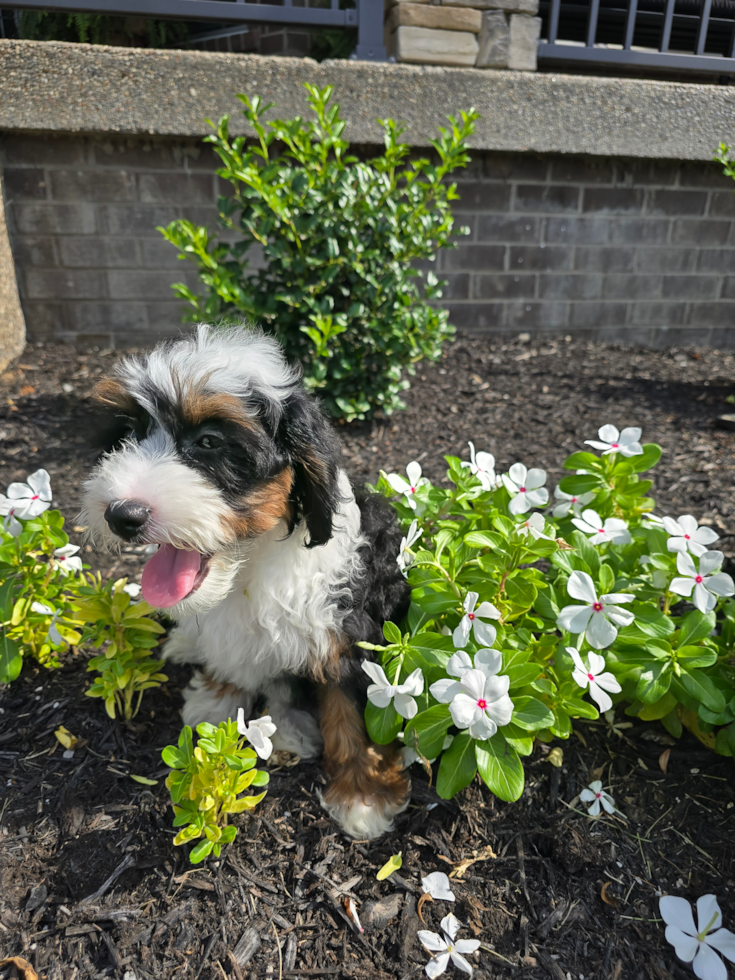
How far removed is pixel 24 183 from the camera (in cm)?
469

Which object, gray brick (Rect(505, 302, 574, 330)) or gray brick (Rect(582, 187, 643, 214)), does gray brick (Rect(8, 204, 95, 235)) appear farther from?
gray brick (Rect(582, 187, 643, 214))

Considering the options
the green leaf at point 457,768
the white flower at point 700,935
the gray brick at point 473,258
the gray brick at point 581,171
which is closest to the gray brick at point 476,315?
the gray brick at point 473,258

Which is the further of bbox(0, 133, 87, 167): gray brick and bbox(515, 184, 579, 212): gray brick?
bbox(515, 184, 579, 212): gray brick

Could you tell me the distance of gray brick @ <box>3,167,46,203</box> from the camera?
15.3 feet

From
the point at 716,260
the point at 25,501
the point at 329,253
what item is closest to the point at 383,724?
the point at 25,501

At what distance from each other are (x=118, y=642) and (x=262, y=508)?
3.32 ft

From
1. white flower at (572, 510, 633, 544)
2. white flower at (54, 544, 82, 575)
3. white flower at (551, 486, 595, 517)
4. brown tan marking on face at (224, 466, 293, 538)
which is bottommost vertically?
white flower at (54, 544, 82, 575)

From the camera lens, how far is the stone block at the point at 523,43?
4.95 meters

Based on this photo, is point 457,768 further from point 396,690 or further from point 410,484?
point 410,484

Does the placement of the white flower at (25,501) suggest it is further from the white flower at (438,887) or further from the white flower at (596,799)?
the white flower at (596,799)

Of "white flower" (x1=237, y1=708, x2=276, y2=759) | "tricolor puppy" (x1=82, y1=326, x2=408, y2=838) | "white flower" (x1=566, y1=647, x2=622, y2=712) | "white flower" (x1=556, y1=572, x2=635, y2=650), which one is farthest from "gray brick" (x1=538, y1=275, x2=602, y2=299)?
"white flower" (x1=237, y1=708, x2=276, y2=759)

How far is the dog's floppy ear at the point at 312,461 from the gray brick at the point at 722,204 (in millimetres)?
5474

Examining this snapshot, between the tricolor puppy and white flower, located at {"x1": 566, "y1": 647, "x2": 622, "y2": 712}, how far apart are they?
69cm

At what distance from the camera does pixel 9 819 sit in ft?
7.04
